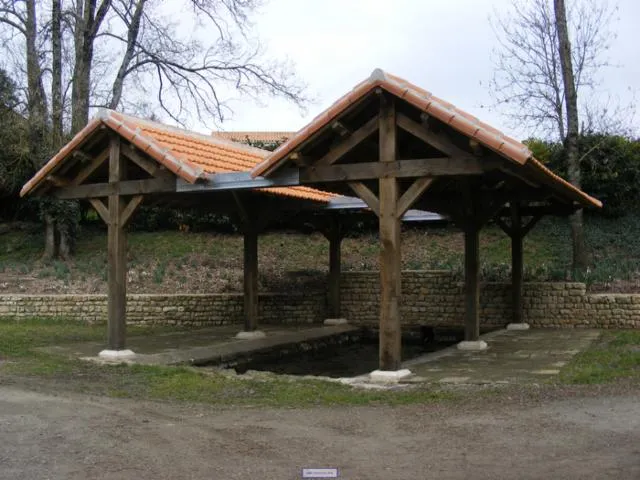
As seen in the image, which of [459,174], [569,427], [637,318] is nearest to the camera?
[569,427]

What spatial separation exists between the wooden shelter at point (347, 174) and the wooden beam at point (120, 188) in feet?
0.05

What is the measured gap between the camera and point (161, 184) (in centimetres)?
1119

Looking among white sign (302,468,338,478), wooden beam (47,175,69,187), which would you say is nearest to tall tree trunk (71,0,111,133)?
wooden beam (47,175,69,187)

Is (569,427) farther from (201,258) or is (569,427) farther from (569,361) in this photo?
(201,258)

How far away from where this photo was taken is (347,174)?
966 centimetres

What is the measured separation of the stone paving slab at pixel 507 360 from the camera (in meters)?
9.54

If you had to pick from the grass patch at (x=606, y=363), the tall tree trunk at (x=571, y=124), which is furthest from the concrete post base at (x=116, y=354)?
the tall tree trunk at (x=571, y=124)

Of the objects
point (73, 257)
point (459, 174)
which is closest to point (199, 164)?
point (459, 174)

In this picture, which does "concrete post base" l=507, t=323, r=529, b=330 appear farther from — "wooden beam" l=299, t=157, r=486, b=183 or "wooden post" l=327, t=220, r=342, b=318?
"wooden beam" l=299, t=157, r=486, b=183

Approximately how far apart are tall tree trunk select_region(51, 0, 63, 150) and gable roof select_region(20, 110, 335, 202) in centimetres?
896

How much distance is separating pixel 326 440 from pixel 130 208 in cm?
625

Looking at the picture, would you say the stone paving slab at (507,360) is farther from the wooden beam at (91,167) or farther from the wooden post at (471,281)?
the wooden beam at (91,167)

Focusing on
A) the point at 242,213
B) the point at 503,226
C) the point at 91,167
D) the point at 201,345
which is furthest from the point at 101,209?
the point at 503,226

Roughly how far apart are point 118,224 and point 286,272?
874cm
